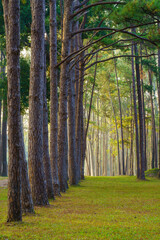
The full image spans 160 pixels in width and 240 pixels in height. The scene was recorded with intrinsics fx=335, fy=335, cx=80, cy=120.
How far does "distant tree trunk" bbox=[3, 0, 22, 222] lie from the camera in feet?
21.5

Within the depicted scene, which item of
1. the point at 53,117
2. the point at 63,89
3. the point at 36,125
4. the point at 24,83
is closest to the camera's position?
the point at 36,125

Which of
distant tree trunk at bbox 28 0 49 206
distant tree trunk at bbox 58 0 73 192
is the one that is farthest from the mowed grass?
distant tree trunk at bbox 58 0 73 192

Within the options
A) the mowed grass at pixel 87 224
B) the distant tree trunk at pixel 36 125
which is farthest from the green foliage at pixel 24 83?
the mowed grass at pixel 87 224

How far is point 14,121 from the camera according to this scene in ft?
21.8

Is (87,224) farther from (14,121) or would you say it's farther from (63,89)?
(63,89)

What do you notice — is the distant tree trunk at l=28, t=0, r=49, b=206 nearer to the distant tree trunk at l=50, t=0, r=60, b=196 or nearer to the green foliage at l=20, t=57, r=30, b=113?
the distant tree trunk at l=50, t=0, r=60, b=196

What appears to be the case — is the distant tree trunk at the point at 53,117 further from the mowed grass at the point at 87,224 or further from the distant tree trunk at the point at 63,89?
the mowed grass at the point at 87,224

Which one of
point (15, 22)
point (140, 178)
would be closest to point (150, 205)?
point (15, 22)

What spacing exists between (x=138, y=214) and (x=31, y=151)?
3.25 m

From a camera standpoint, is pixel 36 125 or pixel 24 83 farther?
pixel 24 83

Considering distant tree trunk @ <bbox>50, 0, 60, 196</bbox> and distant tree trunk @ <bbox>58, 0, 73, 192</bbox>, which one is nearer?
distant tree trunk @ <bbox>50, 0, 60, 196</bbox>

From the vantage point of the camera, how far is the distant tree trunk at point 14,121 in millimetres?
6559

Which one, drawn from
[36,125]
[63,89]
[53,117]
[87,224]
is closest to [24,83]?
[63,89]

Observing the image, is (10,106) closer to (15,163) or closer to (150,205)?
(15,163)
